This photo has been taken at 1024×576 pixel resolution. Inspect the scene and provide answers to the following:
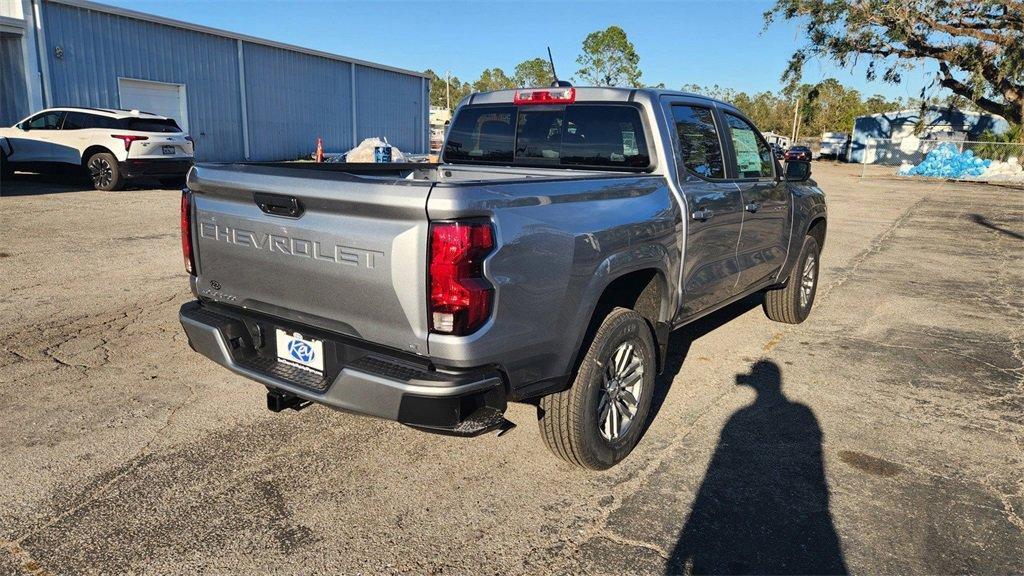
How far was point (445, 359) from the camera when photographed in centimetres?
257

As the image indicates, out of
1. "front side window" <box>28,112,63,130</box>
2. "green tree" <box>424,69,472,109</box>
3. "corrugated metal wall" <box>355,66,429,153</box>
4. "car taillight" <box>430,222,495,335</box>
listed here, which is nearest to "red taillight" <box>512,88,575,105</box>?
"car taillight" <box>430,222,495,335</box>

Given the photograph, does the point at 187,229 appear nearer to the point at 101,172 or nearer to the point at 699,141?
the point at 699,141

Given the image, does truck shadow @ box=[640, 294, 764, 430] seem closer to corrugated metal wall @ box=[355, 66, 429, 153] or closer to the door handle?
the door handle

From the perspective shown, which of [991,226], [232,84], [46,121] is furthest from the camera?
[232,84]

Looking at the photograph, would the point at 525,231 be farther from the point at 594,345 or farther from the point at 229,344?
the point at 229,344

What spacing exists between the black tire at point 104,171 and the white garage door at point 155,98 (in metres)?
6.47

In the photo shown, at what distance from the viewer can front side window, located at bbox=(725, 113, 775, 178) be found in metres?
4.83

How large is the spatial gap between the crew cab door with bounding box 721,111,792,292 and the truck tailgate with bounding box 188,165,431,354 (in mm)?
2843

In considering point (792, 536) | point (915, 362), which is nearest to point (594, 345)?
point (792, 536)

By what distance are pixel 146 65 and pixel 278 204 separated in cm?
2062

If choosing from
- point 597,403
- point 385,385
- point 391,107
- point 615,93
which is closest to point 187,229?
point 385,385

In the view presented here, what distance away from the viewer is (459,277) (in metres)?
2.50

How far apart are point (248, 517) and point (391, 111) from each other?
98.3ft

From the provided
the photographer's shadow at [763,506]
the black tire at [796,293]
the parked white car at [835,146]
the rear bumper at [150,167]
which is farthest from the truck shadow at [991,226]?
the parked white car at [835,146]
